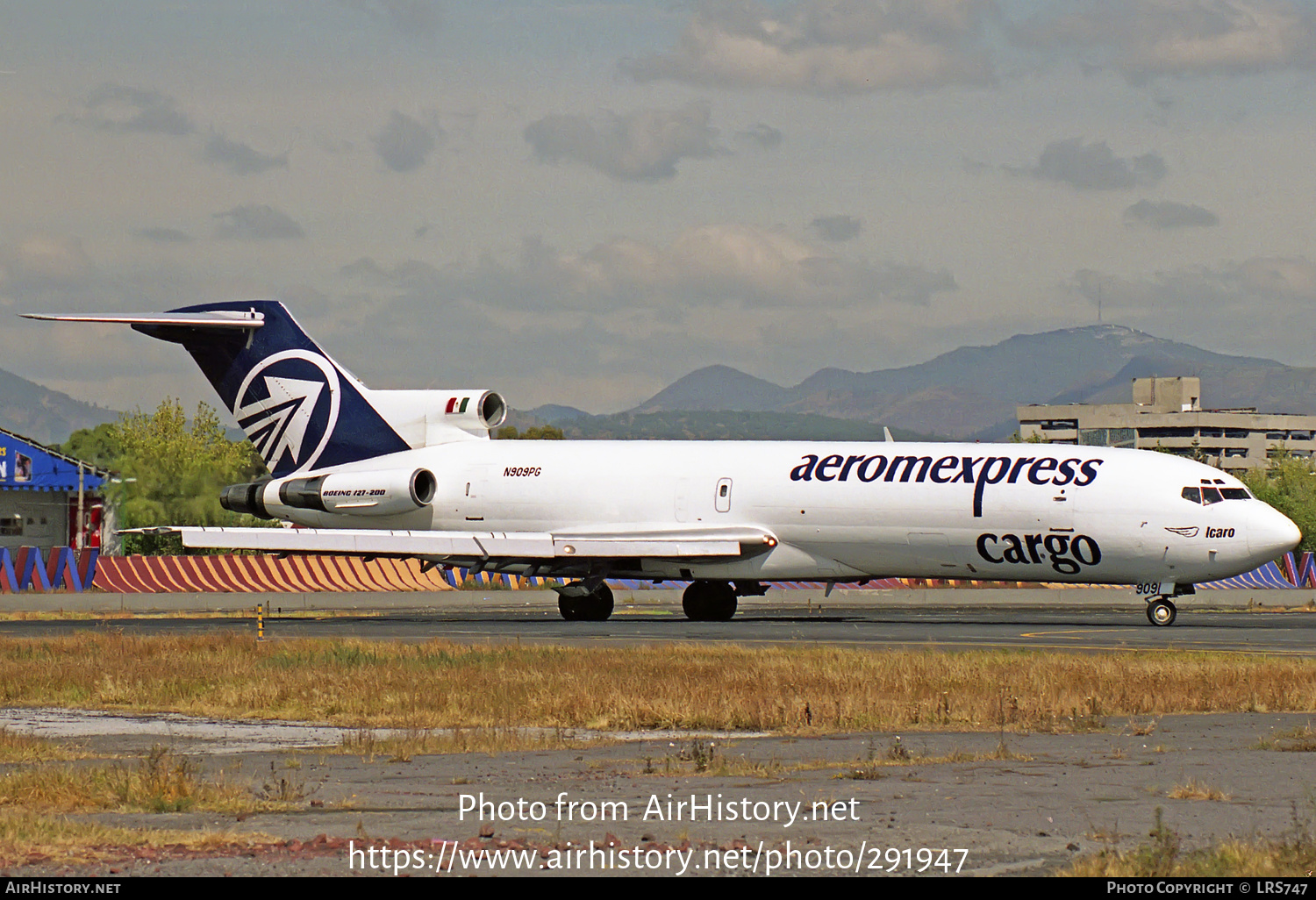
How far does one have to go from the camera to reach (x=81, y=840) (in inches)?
406

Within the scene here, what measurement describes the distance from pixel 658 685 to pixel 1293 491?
111294 mm

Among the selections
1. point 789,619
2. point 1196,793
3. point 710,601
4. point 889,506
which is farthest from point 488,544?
point 1196,793

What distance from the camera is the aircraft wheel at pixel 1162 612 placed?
38.7 m

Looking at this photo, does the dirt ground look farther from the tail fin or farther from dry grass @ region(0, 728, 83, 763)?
the tail fin

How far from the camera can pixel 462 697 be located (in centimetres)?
2066

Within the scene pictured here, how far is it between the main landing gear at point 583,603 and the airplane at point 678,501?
0.06 metres

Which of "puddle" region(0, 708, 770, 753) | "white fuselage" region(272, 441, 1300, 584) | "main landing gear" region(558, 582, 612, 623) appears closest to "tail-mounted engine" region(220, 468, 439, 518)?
"white fuselage" region(272, 441, 1300, 584)

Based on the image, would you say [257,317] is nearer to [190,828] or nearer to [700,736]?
[700,736]

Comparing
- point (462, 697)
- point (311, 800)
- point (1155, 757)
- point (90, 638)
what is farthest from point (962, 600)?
point (311, 800)

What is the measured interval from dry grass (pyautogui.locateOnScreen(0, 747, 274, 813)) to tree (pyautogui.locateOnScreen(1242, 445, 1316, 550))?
92.7 m

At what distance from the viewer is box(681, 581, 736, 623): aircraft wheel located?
43469 mm

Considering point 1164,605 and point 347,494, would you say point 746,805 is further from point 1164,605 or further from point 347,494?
point 347,494

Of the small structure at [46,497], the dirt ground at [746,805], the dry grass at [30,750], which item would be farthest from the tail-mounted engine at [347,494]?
the small structure at [46,497]

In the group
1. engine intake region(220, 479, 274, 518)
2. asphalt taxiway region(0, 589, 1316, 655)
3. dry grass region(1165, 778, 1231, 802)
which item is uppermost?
engine intake region(220, 479, 274, 518)
